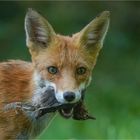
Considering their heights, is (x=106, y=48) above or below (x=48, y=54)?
below

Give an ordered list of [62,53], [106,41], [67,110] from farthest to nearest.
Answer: [106,41]
[62,53]
[67,110]

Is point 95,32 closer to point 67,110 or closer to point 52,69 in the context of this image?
point 52,69

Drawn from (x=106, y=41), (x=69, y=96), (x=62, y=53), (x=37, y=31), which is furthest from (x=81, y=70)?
(x=106, y=41)

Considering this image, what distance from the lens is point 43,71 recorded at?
11.0 metres

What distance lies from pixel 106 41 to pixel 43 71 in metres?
6.86

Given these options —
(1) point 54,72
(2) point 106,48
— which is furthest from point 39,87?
(2) point 106,48

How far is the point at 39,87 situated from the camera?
11.2 metres

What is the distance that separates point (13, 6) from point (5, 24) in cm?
56

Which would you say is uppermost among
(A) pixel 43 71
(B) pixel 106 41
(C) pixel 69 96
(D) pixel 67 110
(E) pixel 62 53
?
(E) pixel 62 53

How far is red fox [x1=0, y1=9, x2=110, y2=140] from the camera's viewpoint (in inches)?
429

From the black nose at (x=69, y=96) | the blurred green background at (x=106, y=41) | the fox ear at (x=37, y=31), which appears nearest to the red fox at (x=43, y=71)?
the fox ear at (x=37, y=31)

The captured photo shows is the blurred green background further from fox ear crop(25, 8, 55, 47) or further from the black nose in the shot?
the black nose

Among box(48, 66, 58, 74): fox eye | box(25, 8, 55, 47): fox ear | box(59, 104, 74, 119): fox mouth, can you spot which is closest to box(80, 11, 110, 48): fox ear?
box(25, 8, 55, 47): fox ear

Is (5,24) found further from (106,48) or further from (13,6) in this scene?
(106,48)
